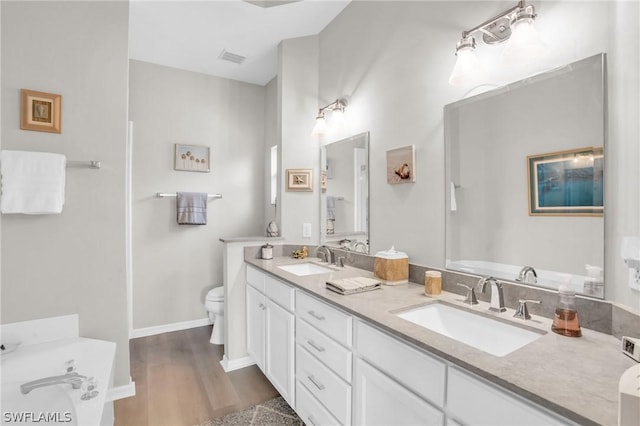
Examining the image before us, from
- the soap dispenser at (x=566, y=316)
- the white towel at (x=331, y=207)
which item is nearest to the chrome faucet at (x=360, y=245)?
the white towel at (x=331, y=207)

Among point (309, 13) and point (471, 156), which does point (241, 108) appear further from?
point (471, 156)

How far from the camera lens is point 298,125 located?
9.12 feet

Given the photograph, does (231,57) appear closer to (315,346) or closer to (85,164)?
(85,164)

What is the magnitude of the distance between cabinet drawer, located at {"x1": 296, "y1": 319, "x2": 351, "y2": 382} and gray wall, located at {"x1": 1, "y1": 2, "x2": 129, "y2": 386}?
4.30 ft

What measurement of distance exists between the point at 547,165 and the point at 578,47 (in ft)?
1.44

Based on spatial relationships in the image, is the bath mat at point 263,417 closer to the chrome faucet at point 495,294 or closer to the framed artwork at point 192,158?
the chrome faucet at point 495,294

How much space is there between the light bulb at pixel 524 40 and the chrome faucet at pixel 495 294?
921mm

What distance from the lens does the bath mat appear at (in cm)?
182

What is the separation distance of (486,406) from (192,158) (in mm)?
3258

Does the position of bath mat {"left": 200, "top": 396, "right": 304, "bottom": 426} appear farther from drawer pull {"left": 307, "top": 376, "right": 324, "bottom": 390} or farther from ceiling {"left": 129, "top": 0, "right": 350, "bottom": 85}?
ceiling {"left": 129, "top": 0, "right": 350, "bottom": 85}

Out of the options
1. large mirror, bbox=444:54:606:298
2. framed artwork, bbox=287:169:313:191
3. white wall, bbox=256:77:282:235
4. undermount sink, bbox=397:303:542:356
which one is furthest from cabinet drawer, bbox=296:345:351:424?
white wall, bbox=256:77:282:235

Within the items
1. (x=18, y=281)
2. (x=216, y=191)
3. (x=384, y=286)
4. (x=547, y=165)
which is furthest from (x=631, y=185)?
(x=216, y=191)

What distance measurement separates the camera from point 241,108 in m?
3.57

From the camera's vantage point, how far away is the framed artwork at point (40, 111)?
1803mm
